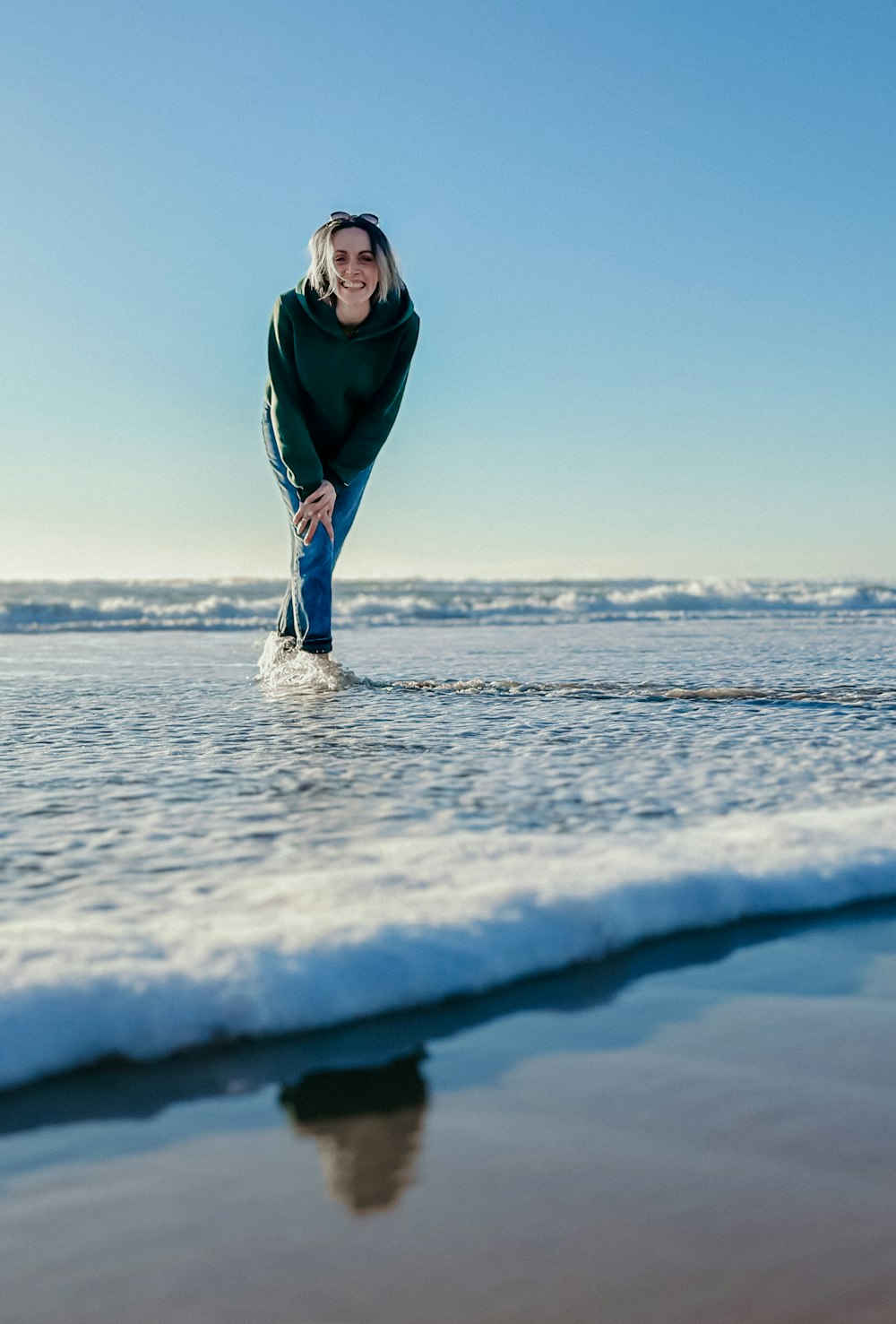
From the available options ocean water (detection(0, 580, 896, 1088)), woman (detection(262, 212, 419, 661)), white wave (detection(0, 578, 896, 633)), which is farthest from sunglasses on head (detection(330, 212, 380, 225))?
white wave (detection(0, 578, 896, 633))

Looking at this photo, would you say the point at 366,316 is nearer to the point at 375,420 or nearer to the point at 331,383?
the point at 331,383

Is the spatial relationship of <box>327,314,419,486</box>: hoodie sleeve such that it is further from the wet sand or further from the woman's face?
the wet sand

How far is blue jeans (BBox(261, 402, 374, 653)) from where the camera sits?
4238 mm

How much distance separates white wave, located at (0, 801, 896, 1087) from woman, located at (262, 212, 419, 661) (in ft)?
8.35

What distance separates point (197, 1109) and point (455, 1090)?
24 centimetres

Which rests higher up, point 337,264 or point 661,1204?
point 337,264

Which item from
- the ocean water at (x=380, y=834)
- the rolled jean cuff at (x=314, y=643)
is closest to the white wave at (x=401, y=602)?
the rolled jean cuff at (x=314, y=643)

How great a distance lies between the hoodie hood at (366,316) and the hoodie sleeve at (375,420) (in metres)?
0.11

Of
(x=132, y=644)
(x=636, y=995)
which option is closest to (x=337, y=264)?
(x=636, y=995)

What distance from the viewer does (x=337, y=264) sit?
385 cm

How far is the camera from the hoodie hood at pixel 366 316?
397cm

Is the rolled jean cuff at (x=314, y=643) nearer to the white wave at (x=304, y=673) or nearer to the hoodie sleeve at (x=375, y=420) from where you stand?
the white wave at (x=304, y=673)

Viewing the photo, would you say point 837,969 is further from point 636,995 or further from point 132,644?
point 132,644

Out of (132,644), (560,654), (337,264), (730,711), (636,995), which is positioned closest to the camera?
(636,995)
